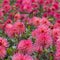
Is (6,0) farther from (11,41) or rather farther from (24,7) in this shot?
(11,41)

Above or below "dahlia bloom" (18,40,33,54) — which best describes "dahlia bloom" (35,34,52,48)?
above

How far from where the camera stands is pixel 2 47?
2.92 meters

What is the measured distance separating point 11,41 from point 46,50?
689 mm

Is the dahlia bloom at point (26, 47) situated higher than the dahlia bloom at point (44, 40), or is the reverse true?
the dahlia bloom at point (44, 40)

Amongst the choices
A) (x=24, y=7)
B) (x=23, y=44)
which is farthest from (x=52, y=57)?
(x=24, y=7)

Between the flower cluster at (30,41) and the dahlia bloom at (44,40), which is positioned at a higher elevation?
the dahlia bloom at (44,40)

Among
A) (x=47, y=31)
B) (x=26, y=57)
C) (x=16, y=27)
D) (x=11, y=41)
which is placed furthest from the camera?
(x=11, y=41)

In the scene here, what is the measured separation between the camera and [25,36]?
3.71 meters

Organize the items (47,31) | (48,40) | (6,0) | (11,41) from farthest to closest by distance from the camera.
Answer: (6,0) → (11,41) → (47,31) → (48,40)

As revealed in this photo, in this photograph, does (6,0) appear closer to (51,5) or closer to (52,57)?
(51,5)

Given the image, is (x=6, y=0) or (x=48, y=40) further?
(x=6, y=0)

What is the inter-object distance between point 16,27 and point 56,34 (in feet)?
1.44

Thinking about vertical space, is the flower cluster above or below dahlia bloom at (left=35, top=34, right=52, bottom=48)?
below

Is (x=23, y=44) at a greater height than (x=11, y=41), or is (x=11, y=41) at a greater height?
(x=23, y=44)
